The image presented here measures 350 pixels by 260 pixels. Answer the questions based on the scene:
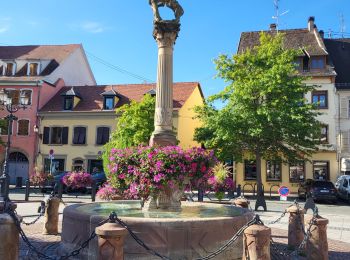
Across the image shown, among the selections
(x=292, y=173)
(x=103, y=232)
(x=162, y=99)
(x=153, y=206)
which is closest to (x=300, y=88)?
(x=292, y=173)

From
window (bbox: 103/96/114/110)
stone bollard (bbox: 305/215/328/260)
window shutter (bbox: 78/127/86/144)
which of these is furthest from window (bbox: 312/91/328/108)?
stone bollard (bbox: 305/215/328/260)

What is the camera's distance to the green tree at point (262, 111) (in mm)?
25734

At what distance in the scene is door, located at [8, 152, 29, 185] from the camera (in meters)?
39.3

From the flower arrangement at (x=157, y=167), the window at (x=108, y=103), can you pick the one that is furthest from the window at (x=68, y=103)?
the flower arrangement at (x=157, y=167)

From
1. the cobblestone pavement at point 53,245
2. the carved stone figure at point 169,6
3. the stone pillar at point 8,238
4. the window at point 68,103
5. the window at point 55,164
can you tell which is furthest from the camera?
the window at point 68,103

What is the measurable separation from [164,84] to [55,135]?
99.4 ft

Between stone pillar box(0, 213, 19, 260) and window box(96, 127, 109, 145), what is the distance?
3237 centimetres

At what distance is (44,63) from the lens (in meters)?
42.2

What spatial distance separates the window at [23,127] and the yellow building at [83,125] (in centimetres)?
147

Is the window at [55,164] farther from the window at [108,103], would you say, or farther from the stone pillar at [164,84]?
the stone pillar at [164,84]

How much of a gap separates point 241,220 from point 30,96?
1409 inches

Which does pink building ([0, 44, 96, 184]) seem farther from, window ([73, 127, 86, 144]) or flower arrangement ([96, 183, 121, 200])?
flower arrangement ([96, 183, 121, 200])

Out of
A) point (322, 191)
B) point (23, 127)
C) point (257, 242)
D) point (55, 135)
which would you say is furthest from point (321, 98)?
point (257, 242)

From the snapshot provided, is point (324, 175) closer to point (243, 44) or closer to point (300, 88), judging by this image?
point (300, 88)
